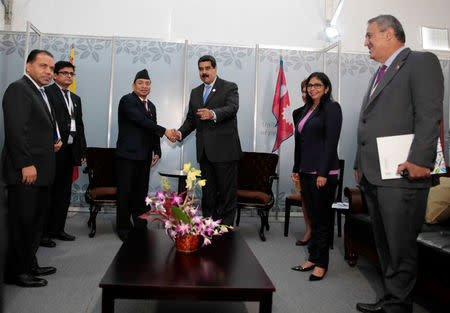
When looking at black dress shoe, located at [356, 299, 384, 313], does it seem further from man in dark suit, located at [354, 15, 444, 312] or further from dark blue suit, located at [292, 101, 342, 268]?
dark blue suit, located at [292, 101, 342, 268]

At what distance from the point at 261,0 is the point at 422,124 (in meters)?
5.81

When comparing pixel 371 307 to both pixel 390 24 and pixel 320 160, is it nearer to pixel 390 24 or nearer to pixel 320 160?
pixel 320 160

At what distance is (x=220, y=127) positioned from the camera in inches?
128

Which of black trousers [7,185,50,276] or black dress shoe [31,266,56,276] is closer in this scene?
black trousers [7,185,50,276]

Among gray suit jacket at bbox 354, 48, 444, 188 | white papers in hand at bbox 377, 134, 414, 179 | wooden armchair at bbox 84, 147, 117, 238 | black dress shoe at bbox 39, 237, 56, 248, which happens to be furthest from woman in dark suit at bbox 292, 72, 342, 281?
black dress shoe at bbox 39, 237, 56, 248

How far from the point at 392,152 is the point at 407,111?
0.75 feet

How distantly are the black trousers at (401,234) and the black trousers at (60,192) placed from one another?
2.88 metres

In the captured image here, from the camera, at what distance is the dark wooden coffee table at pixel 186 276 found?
149 cm

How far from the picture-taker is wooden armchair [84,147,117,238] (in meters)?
3.86

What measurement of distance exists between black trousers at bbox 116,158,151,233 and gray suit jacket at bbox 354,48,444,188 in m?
2.38

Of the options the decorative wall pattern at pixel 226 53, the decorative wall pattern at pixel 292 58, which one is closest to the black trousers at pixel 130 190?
the decorative wall pattern at pixel 226 53

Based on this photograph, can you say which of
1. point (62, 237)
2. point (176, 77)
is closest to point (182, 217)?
point (62, 237)

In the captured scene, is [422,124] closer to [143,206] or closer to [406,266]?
[406,266]

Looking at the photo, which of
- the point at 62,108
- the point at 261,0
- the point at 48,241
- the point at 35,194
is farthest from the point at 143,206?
the point at 261,0
